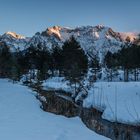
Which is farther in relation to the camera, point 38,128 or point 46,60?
point 46,60

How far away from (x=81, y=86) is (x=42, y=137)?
72.2 ft

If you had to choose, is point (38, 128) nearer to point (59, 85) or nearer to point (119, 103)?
point (119, 103)

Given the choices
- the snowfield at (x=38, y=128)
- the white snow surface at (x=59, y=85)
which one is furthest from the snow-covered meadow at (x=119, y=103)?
the white snow surface at (x=59, y=85)

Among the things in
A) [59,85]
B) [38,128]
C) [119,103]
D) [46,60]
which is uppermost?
[46,60]

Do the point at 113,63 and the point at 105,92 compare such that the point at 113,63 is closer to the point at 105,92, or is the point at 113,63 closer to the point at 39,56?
the point at 39,56

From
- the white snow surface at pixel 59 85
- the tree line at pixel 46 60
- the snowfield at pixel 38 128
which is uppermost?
the tree line at pixel 46 60

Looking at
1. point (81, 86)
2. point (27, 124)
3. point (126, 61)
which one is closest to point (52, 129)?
point (27, 124)

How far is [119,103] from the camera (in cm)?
2173

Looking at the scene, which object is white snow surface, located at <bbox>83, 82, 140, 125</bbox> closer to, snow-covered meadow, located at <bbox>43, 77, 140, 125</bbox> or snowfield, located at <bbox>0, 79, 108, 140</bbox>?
snow-covered meadow, located at <bbox>43, 77, 140, 125</bbox>

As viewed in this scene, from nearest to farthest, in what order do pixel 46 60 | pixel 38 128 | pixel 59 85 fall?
pixel 38 128 → pixel 59 85 → pixel 46 60

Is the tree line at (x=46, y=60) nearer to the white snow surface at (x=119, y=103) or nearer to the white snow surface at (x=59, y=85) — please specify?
the white snow surface at (x=59, y=85)

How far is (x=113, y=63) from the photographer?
Result: 6488 cm

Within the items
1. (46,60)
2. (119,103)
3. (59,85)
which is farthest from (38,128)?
(46,60)

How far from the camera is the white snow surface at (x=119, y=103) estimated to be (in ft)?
60.2
